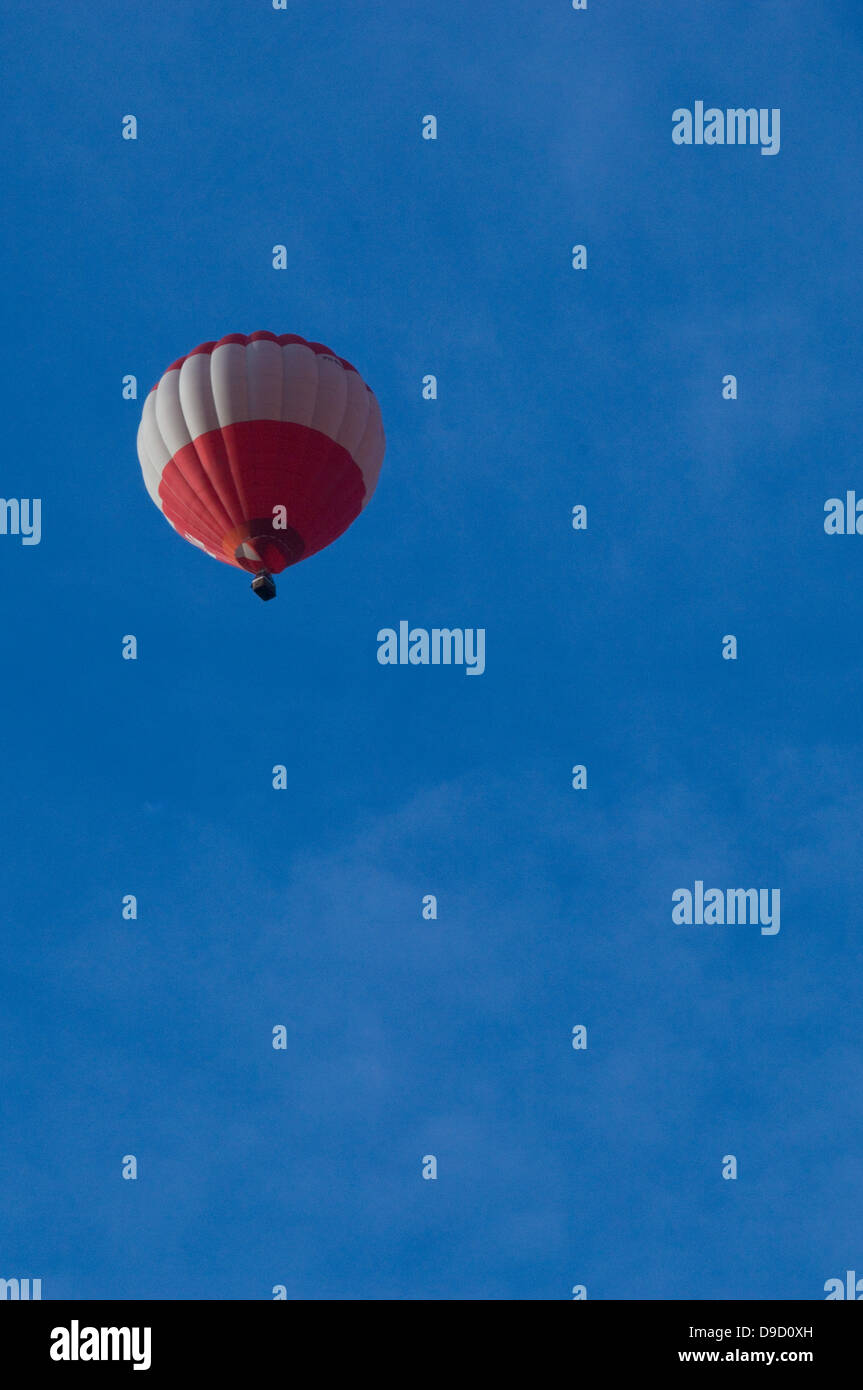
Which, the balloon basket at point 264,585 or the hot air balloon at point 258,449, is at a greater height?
the hot air balloon at point 258,449

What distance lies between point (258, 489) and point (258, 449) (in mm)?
598

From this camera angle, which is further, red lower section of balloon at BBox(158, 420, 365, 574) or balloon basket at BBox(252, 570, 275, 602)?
balloon basket at BBox(252, 570, 275, 602)

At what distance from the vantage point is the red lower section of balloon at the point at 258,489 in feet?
82.4

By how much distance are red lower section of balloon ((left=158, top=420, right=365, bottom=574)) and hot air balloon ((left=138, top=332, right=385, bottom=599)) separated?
0.01 meters

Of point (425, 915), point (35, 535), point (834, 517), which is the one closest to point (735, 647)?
point (834, 517)

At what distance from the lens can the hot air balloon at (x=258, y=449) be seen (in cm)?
2517

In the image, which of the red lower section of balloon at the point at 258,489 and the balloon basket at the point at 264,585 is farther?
the balloon basket at the point at 264,585

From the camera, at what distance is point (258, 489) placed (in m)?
25.0

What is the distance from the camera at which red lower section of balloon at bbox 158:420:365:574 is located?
25109mm

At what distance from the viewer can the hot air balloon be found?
25.2 m

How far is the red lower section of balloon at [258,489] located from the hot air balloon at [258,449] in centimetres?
1

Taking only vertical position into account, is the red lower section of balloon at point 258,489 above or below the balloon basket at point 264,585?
above

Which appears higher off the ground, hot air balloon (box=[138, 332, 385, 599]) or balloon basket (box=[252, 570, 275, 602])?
hot air balloon (box=[138, 332, 385, 599])
